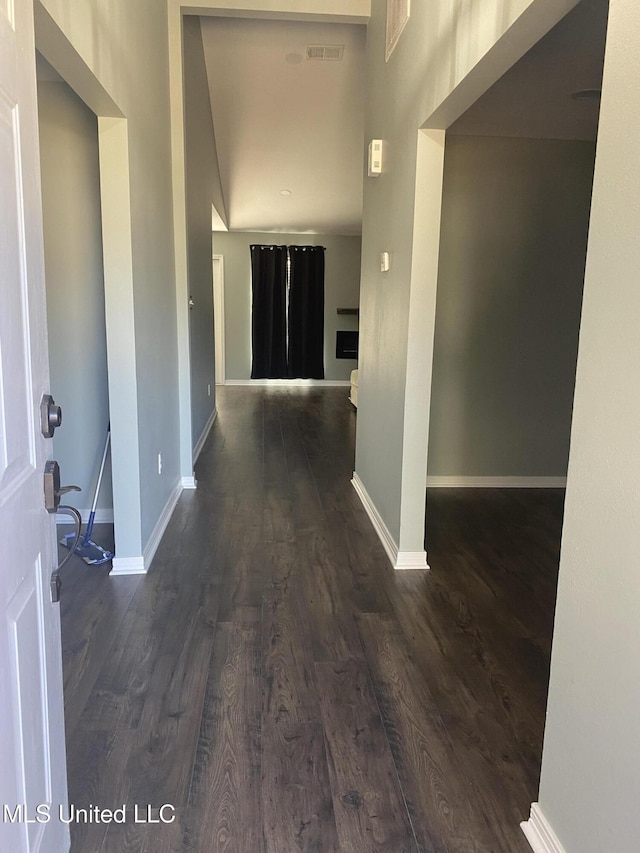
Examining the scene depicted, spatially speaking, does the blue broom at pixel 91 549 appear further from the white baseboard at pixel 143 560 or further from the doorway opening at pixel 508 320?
the doorway opening at pixel 508 320

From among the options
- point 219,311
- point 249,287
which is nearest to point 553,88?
point 249,287

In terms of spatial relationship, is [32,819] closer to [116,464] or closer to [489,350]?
[116,464]

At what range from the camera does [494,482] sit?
4281 mm

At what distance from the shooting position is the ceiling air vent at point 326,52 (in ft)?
14.9

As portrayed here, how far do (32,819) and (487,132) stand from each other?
397 centimetres

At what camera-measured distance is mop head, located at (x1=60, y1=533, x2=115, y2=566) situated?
293 cm

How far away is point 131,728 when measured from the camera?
→ 1791mm

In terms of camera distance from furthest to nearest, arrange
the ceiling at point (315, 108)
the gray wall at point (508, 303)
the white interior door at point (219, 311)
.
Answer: the white interior door at point (219, 311) → the gray wall at point (508, 303) → the ceiling at point (315, 108)

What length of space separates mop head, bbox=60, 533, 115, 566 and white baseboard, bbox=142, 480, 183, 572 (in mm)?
168

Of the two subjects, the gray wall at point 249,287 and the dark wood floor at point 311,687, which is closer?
the dark wood floor at point 311,687

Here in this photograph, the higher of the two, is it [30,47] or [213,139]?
[213,139]

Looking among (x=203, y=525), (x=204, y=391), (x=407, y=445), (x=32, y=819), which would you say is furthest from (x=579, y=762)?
(x=204, y=391)

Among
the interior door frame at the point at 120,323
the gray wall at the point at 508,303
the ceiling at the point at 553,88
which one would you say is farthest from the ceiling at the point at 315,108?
the interior door frame at the point at 120,323

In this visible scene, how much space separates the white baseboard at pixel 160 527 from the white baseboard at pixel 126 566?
44mm
